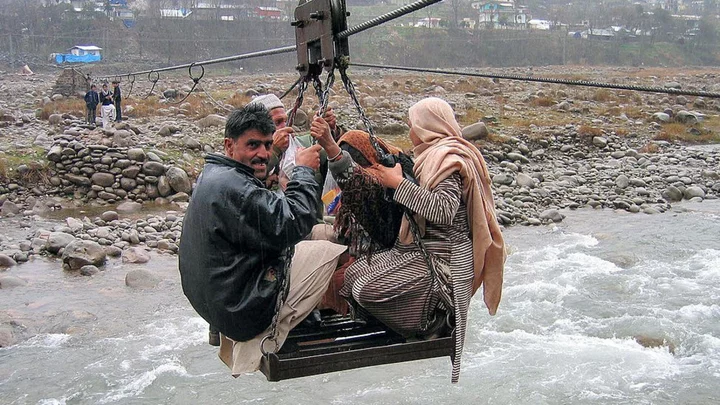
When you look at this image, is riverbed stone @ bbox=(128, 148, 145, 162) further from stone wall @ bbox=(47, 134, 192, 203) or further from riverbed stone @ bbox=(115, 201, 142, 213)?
riverbed stone @ bbox=(115, 201, 142, 213)

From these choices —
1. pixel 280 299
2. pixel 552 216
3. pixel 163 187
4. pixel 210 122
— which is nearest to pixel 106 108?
pixel 210 122

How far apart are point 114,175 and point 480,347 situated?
761cm

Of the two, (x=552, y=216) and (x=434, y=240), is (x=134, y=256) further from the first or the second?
(x=434, y=240)

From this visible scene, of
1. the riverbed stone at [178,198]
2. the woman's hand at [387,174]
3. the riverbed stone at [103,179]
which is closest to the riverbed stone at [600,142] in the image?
the riverbed stone at [178,198]

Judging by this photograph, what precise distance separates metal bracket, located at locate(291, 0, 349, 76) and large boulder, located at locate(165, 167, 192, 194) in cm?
955

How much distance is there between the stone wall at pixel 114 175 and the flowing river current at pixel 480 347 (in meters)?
2.69

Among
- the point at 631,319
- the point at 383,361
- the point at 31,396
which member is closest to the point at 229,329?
the point at 383,361

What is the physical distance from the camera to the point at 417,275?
11.3ft

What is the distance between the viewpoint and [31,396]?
6.98m

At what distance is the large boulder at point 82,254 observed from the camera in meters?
10.0

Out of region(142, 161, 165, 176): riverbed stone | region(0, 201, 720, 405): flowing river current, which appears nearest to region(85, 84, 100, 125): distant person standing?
region(142, 161, 165, 176): riverbed stone

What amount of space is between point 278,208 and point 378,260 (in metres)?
0.75

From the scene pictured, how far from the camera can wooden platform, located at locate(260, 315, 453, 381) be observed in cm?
315

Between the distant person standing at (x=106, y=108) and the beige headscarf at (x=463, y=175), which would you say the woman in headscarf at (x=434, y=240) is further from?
the distant person standing at (x=106, y=108)
